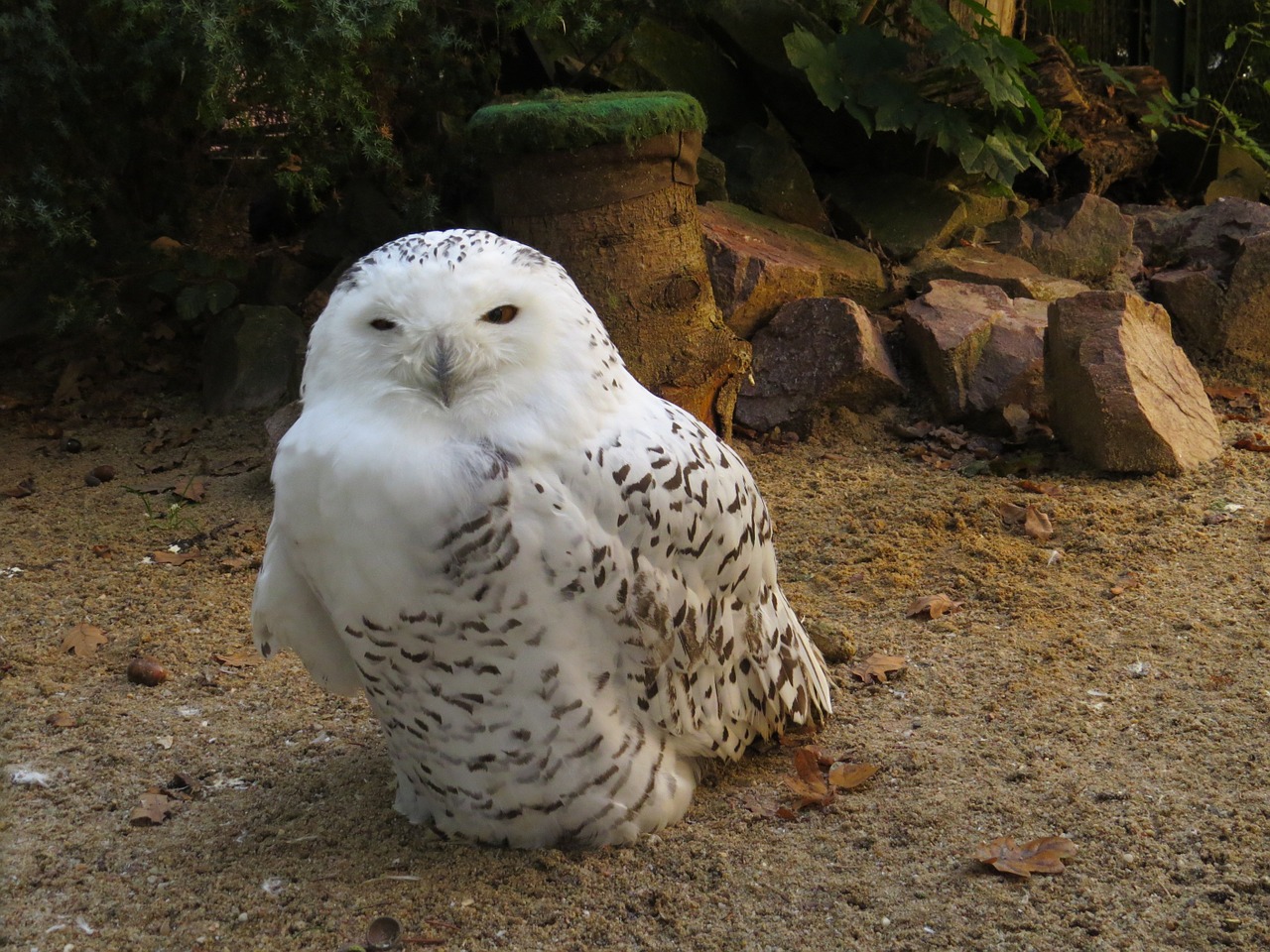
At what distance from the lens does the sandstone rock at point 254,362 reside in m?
5.29

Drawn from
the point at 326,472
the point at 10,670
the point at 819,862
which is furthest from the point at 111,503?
the point at 819,862

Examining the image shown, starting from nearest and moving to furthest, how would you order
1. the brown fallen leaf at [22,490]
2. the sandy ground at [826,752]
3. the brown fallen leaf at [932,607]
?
1. the sandy ground at [826,752]
2. the brown fallen leaf at [932,607]
3. the brown fallen leaf at [22,490]

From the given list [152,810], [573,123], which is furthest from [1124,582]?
[152,810]

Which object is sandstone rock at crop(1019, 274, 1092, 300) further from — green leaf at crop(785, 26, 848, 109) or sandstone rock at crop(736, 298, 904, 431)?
green leaf at crop(785, 26, 848, 109)

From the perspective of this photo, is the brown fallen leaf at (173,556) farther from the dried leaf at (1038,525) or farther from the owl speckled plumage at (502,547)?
the dried leaf at (1038,525)

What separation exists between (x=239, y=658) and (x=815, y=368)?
254 cm

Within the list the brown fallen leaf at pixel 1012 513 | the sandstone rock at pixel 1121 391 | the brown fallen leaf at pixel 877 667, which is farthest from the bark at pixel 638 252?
the brown fallen leaf at pixel 877 667

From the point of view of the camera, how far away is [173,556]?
13.1 ft

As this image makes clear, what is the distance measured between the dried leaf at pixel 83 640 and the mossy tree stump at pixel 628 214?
1.84 m

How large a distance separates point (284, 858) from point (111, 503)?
252 centimetres

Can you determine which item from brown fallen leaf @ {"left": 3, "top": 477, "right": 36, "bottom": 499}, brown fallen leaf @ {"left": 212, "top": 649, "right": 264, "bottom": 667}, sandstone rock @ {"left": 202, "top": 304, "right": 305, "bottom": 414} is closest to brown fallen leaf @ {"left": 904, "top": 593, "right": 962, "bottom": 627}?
brown fallen leaf @ {"left": 212, "top": 649, "right": 264, "bottom": 667}

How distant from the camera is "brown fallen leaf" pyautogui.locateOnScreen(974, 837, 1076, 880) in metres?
2.20

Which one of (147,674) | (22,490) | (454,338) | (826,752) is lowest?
(22,490)

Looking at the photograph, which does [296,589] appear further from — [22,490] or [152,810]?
[22,490]
